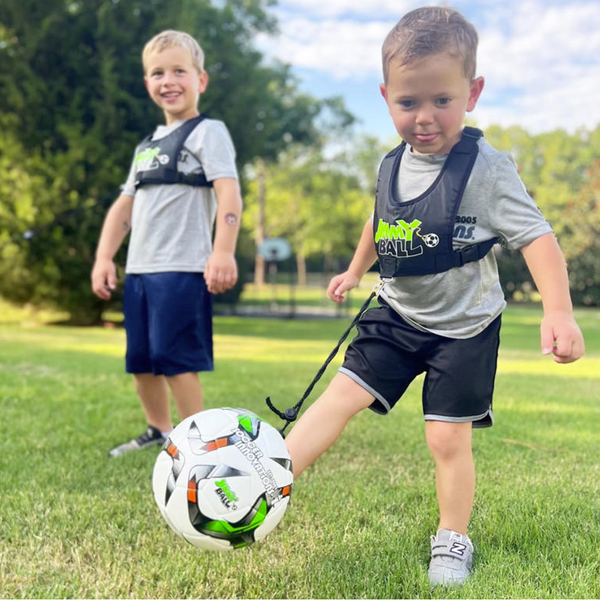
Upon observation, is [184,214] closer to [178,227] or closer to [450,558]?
[178,227]

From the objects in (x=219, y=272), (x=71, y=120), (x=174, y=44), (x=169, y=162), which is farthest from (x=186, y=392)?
(x=71, y=120)

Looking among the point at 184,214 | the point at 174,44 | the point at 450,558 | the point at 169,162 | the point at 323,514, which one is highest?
the point at 174,44

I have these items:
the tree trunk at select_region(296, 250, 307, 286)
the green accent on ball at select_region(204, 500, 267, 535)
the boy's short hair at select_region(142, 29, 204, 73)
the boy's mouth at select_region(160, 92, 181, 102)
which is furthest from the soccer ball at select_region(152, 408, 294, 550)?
the tree trunk at select_region(296, 250, 307, 286)

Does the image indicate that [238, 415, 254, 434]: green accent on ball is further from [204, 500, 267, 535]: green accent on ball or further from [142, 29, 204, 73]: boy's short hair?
[142, 29, 204, 73]: boy's short hair

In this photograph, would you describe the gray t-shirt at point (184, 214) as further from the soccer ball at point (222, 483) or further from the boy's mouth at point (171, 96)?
the soccer ball at point (222, 483)

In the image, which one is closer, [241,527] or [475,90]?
[241,527]

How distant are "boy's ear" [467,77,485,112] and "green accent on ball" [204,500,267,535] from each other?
1440mm

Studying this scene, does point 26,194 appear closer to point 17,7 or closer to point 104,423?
point 17,7

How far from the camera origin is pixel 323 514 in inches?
104

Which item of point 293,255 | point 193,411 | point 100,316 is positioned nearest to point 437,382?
point 193,411

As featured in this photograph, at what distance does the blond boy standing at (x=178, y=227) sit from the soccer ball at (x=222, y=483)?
118 cm

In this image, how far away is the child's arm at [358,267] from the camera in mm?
2598

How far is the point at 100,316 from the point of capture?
569 inches

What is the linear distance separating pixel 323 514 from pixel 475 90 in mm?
1676
